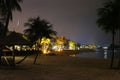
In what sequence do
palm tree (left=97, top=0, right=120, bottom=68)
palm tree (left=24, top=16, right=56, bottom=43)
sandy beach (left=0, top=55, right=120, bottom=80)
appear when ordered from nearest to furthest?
sandy beach (left=0, top=55, right=120, bottom=80) → palm tree (left=97, top=0, right=120, bottom=68) → palm tree (left=24, top=16, right=56, bottom=43)

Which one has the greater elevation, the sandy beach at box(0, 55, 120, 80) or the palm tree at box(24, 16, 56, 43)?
the palm tree at box(24, 16, 56, 43)

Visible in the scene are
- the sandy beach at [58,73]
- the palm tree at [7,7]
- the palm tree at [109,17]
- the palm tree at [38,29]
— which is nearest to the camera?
the sandy beach at [58,73]

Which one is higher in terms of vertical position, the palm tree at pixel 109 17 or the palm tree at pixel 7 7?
the palm tree at pixel 7 7

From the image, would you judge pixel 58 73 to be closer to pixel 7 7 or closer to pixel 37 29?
pixel 7 7

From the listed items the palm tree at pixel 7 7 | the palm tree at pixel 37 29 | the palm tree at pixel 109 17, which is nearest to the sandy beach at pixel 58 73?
the palm tree at pixel 109 17

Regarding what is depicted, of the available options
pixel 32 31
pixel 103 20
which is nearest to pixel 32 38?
pixel 32 31

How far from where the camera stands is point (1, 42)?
24938mm

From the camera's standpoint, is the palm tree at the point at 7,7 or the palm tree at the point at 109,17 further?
the palm tree at the point at 7,7

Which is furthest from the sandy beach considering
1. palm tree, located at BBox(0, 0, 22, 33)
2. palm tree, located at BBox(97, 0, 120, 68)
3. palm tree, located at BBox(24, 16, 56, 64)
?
palm tree, located at BBox(24, 16, 56, 64)

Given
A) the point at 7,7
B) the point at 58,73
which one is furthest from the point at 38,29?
the point at 58,73

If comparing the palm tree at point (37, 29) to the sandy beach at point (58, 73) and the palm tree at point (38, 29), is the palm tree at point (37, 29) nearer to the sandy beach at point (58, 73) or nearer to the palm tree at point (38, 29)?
the palm tree at point (38, 29)

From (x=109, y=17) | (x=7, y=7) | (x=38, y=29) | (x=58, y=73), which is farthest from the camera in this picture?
(x=38, y=29)

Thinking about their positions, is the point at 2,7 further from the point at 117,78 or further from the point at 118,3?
the point at 117,78

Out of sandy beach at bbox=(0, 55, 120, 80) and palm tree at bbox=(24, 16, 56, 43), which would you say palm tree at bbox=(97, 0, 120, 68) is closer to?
sandy beach at bbox=(0, 55, 120, 80)
